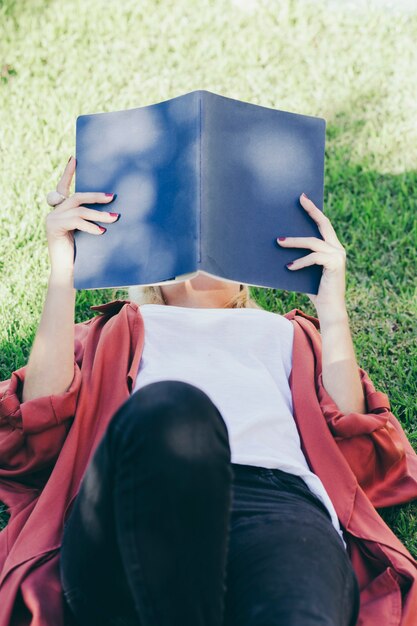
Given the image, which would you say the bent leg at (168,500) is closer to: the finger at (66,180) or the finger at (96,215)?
the finger at (96,215)

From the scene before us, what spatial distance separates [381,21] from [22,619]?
3.34 m

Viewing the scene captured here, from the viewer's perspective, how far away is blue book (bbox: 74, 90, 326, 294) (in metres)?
1.85

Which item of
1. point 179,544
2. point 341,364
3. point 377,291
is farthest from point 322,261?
point 377,291

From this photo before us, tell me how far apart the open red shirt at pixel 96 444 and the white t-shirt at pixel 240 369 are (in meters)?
0.04

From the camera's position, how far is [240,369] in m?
2.05

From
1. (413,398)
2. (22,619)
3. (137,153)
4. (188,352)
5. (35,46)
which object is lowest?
(22,619)

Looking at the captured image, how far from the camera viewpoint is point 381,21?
4.02 m

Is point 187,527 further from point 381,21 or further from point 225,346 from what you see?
point 381,21

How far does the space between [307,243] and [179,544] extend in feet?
2.90

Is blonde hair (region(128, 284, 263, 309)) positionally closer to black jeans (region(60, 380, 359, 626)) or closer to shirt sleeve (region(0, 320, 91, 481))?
shirt sleeve (region(0, 320, 91, 481))

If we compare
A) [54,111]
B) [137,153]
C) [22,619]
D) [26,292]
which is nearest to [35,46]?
[54,111]

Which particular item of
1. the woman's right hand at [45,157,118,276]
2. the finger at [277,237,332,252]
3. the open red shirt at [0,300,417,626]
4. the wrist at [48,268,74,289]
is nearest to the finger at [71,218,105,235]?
the woman's right hand at [45,157,118,276]

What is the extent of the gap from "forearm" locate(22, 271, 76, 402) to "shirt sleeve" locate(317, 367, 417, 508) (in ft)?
2.13

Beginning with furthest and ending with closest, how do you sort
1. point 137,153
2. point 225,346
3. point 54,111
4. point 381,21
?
point 381,21
point 54,111
point 225,346
point 137,153
